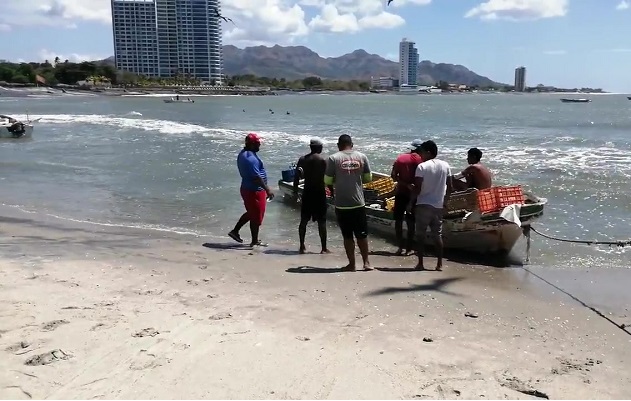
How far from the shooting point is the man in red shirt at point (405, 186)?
8.87 meters

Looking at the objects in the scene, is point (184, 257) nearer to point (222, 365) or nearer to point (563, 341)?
point (222, 365)

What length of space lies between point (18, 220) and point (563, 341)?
1129 centimetres

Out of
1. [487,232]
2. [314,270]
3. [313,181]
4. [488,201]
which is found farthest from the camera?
[487,232]

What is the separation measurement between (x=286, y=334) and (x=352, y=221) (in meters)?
2.74

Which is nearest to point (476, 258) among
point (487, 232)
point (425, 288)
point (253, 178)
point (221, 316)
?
point (487, 232)

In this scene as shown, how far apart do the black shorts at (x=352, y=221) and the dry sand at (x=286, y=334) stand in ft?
2.04

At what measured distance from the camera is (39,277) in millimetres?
7332

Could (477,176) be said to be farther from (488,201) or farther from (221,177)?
(221,177)

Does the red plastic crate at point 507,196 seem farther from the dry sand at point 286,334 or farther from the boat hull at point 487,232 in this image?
the dry sand at point 286,334

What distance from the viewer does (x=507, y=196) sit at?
31.8ft

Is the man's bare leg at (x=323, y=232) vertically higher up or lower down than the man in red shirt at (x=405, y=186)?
lower down

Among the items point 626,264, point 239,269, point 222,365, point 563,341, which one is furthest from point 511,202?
point 222,365

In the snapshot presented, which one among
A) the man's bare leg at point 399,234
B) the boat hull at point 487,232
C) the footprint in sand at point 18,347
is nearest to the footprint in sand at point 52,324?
the footprint in sand at point 18,347

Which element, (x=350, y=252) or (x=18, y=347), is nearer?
(x=18, y=347)
